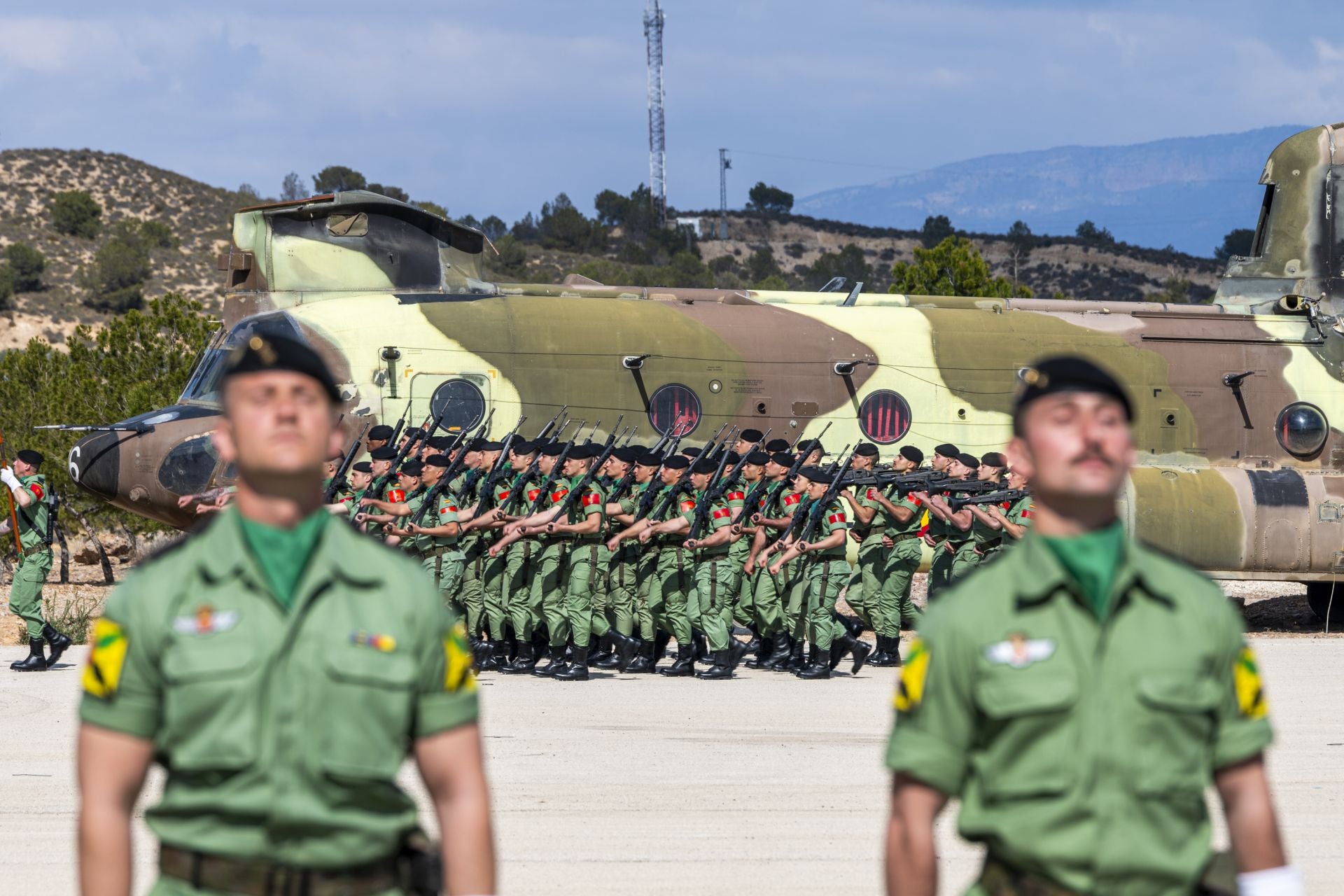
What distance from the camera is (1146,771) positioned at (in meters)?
3.13

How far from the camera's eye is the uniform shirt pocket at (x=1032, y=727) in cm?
313

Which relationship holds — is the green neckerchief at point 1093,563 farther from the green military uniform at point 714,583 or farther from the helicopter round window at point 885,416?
the helicopter round window at point 885,416

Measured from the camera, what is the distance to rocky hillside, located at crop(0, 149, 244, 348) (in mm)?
52188

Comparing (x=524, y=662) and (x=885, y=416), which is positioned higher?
(x=885, y=416)

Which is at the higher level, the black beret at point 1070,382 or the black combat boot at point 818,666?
the black beret at point 1070,382

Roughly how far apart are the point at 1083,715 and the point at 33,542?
11.0 metres

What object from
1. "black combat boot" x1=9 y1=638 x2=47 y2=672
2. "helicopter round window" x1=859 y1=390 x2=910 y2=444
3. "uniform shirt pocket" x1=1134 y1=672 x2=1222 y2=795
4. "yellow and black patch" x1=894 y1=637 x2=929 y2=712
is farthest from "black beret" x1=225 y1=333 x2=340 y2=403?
"helicopter round window" x1=859 y1=390 x2=910 y2=444

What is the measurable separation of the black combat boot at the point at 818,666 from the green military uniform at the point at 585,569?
5.01ft

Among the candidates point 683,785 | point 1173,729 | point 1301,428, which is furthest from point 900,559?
point 1173,729

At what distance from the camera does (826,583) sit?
12695 mm

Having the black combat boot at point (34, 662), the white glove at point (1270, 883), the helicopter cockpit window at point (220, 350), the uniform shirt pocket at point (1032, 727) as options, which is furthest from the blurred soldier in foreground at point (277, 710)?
the helicopter cockpit window at point (220, 350)

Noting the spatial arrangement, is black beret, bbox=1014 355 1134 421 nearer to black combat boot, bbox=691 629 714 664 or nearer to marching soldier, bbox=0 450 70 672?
black combat boot, bbox=691 629 714 664

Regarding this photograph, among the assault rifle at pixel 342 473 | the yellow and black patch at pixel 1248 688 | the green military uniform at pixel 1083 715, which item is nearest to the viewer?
the green military uniform at pixel 1083 715

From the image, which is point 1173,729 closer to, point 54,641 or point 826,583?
point 826,583
